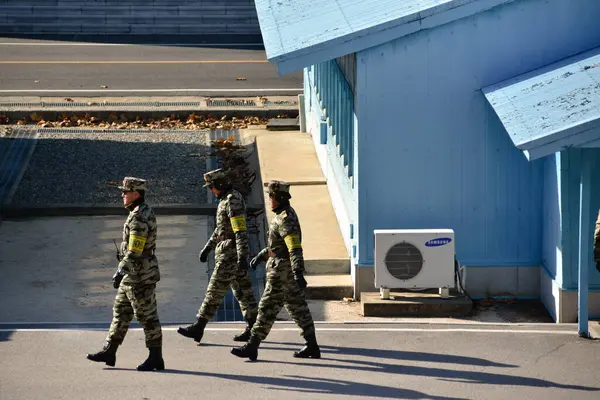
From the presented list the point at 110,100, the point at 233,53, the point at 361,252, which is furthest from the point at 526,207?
the point at 233,53

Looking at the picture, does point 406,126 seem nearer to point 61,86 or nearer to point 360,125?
point 360,125

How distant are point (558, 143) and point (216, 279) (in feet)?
12.1

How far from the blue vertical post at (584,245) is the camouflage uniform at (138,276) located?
4.34m

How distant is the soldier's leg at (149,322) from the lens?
12414 mm

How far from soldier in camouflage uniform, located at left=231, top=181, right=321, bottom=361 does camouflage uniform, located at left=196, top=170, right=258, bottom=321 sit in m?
0.38

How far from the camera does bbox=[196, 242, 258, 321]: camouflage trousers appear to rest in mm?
13398

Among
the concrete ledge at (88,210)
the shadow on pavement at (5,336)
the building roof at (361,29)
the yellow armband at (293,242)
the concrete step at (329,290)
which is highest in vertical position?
the building roof at (361,29)

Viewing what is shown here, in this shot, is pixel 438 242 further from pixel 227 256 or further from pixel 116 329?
pixel 116 329

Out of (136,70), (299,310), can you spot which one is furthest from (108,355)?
(136,70)

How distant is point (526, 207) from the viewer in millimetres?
14992

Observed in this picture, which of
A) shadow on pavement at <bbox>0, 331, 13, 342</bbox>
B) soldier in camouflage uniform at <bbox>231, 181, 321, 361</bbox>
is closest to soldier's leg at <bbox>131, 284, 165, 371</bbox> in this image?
soldier in camouflage uniform at <bbox>231, 181, 321, 361</bbox>

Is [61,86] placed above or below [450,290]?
above

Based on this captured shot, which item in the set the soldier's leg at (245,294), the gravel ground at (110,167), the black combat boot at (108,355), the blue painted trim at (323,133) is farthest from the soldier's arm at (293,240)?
the gravel ground at (110,167)

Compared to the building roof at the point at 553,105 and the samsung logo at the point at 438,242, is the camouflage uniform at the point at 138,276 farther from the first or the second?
the building roof at the point at 553,105
